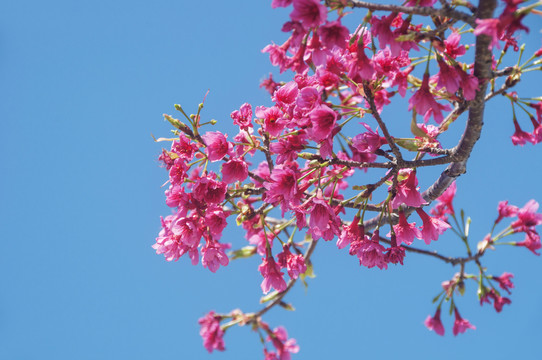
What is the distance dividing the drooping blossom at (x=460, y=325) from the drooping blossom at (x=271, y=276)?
1.95m

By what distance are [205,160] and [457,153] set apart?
1159 mm

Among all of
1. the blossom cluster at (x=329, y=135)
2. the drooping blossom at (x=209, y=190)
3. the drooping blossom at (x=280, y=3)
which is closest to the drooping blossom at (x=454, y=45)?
the blossom cluster at (x=329, y=135)

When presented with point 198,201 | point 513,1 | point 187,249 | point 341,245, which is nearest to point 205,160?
point 198,201

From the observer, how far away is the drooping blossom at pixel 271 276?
243 cm

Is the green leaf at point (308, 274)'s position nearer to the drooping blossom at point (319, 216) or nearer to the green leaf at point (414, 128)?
the drooping blossom at point (319, 216)

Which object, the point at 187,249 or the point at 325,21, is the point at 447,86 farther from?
the point at 187,249

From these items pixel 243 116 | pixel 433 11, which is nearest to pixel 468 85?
pixel 433 11

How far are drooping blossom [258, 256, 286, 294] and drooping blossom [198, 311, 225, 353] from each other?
3.33 feet

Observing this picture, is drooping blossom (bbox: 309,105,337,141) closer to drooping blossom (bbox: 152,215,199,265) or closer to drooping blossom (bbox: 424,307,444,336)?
drooping blossom (bbox: 152,215,199,265)

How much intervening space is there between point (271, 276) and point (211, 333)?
108cm

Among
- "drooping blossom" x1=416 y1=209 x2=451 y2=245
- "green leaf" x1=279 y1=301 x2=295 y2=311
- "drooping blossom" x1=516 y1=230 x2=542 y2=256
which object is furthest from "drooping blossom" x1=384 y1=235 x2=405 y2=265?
"green leaf" x1=279 y1=301 x2=295 y2=311

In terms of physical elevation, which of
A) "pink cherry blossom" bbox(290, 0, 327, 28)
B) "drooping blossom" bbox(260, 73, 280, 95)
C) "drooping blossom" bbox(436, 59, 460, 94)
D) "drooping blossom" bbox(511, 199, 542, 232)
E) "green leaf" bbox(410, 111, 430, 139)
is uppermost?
"drooping blossom" bbox(260, 73, 280, 95)

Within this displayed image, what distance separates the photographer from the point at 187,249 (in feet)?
7.37

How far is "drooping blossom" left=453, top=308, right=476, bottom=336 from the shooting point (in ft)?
11.9
